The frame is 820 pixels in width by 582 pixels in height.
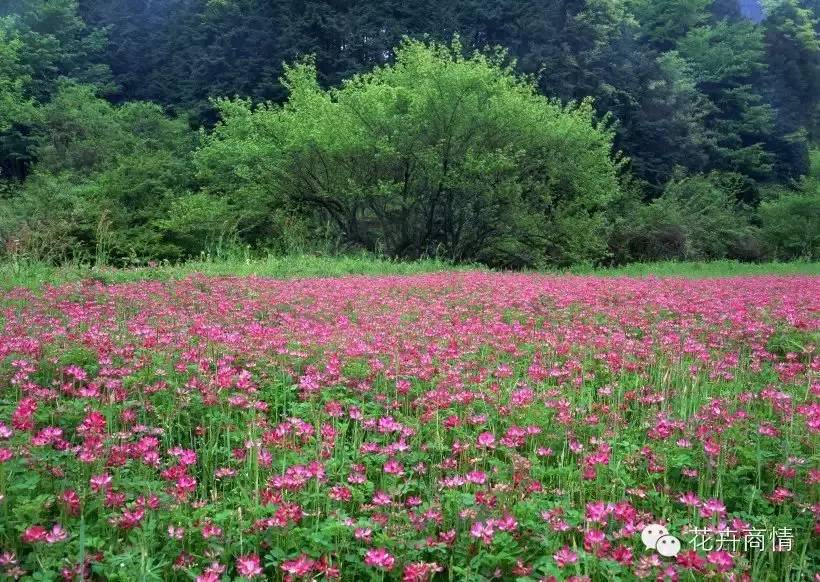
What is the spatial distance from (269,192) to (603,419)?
16344 millimetres

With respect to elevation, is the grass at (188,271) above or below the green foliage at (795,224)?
below

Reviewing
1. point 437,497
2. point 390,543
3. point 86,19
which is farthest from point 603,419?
point 86,19

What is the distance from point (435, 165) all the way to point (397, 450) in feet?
48.2

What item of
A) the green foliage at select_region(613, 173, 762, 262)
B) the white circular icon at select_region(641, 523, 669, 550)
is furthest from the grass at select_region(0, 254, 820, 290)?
the green foliage at select_region(613, 173, 762, 262)

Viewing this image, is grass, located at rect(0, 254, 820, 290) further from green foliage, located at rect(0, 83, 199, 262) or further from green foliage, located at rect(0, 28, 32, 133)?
green foliage, located at rect(0, 28, 32, 133)

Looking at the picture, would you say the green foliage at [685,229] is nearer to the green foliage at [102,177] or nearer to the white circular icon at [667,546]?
the green foliage at [102,177]

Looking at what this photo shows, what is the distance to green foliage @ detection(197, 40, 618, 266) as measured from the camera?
16.6 m

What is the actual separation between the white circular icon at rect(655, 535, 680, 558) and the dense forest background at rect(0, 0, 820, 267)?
986 centimetres

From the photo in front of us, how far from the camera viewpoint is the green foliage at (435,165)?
54.5 ft

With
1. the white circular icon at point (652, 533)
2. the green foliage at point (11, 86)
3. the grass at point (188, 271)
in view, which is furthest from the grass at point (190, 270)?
the green foliage at point (11, 86)

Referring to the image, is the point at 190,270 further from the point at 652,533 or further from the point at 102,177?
the point at 102,177

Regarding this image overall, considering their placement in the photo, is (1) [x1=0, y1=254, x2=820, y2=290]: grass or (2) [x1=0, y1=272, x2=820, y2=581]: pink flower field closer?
(2) [x1=0, y1=272, x2=820, y2=581]: pink flower field

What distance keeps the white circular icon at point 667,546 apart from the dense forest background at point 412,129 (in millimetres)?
9857

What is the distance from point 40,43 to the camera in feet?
104
